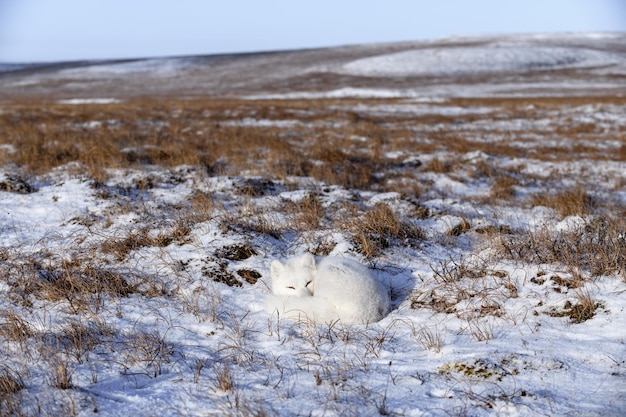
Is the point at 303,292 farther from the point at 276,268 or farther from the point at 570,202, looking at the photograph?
the point at 570,202

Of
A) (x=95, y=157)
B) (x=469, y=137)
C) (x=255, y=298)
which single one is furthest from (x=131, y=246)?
(x=469, y=137)

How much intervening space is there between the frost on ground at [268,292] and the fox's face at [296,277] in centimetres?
32

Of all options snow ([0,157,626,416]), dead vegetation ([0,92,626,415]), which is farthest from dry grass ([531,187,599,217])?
snow ([0,157,626,416])

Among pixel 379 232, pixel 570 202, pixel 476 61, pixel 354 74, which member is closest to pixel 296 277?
pixel 379 232

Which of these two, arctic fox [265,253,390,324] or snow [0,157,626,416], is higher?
arctic fox [265,253,390,324]

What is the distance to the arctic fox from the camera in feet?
13.7

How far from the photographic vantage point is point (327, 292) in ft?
13.8

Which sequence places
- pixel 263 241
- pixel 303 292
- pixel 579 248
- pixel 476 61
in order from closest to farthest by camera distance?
pixel 303 292 < pixel 579 248 < pixel 263 241 < pixel 476 61

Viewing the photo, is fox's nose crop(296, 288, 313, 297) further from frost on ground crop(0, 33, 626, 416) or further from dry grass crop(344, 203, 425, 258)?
dry grass crop(344, 203, 425, 258)

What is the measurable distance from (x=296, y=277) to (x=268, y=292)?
1.80 ft

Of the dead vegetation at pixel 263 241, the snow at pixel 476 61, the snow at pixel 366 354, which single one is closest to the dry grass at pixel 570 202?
the dead vegetation at pixel 263 241

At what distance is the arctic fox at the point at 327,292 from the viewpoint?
4184 millimetres

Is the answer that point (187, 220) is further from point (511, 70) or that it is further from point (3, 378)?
point (511, 70)

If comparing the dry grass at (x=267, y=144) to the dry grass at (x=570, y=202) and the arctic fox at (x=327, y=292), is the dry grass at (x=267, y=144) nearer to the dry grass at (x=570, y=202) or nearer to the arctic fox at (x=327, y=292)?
the dry grass at (x=570, y=202)
